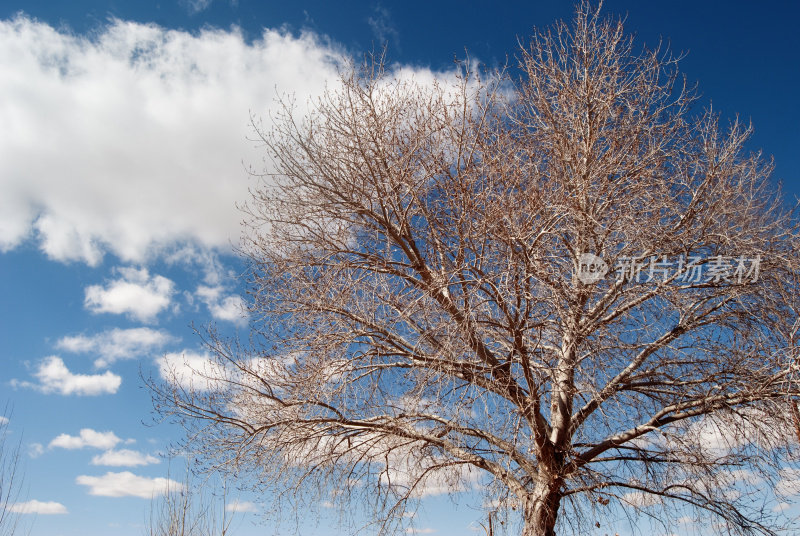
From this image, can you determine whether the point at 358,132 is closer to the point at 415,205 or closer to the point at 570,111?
the point at 415,205

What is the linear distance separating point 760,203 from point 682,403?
12.5 feet

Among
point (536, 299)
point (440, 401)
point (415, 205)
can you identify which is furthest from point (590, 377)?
point (415, 205)

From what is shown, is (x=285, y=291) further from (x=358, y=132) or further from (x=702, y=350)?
(x=702, y=350)

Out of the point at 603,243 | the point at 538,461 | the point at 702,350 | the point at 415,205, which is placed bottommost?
the point at 538,461

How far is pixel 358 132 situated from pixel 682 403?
5.83 meters

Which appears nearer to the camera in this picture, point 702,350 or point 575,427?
point 702,350

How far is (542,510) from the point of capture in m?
8.19

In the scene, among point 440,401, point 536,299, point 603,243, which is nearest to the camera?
point 536,299

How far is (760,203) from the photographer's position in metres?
9.88

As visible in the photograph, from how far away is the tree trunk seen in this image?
8.08 meters

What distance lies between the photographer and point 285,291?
9.38 m

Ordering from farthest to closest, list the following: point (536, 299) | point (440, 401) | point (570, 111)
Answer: point (570, 111) < point (440, 401) < point (536, 299)

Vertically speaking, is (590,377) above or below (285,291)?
below

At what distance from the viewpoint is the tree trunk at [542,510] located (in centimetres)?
808
